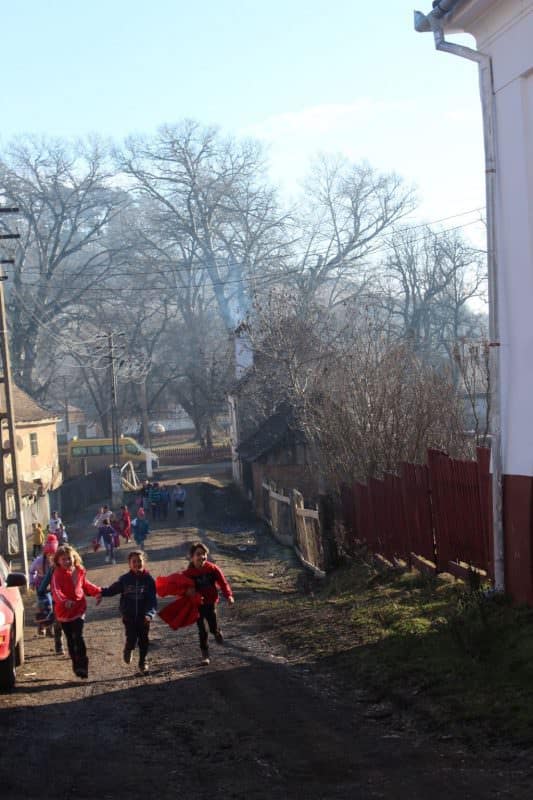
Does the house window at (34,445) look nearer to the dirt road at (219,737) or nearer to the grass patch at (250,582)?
the grass patch at (250,582)

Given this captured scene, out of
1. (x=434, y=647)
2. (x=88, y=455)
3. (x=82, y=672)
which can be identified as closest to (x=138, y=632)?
(x=82, y=672)

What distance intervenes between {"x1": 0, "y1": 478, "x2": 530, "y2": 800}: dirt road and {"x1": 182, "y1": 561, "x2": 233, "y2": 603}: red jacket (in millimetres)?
781

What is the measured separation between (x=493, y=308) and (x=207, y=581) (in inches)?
181

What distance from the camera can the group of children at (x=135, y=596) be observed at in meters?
11.4

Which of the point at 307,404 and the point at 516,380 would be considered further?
the point at 307,404

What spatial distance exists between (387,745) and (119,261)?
59748 mm

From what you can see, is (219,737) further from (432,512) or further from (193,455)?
(193,455)

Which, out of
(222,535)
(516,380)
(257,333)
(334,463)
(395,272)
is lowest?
(222,535)

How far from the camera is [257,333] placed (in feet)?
118

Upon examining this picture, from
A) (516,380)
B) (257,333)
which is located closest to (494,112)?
(516,380)

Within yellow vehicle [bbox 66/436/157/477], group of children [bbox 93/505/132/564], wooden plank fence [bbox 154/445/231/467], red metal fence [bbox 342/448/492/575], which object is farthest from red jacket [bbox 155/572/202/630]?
wooden plank fence [bbox 154/445/231/467]

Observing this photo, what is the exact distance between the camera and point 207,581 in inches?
475

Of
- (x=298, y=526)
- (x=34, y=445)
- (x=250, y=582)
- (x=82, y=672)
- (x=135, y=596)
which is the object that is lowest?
(x=250, y=582)

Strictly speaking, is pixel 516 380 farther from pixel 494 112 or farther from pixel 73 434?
pixel 73 434
